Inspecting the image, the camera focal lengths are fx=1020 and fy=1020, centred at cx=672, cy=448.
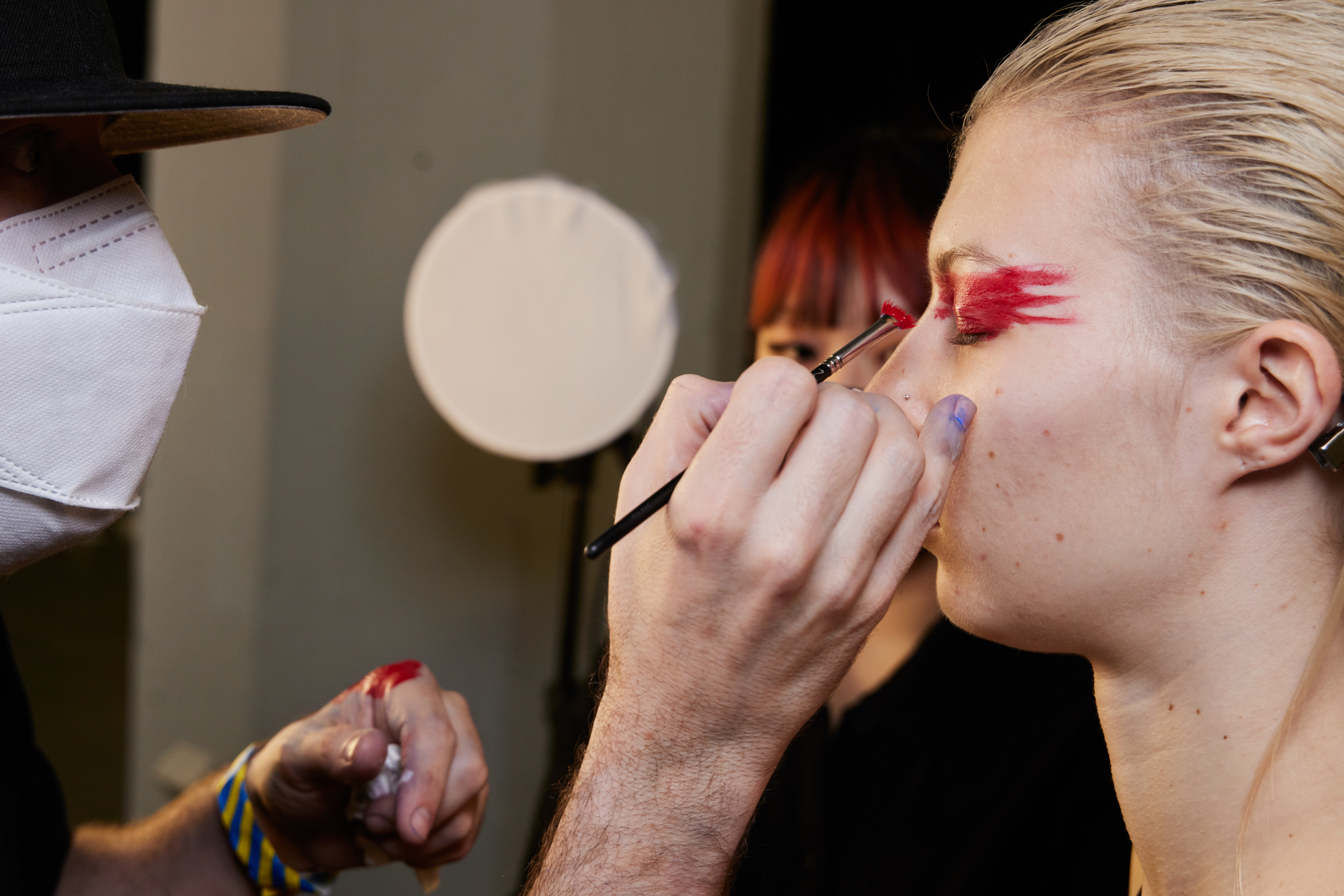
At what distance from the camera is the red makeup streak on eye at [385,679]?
A: 1117 millimetres

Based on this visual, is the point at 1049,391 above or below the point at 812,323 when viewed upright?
above

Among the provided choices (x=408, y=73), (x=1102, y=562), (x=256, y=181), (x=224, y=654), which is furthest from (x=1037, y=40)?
(x=224, y=654)

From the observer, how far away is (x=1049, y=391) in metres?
0.84

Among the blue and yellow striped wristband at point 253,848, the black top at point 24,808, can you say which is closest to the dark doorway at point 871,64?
the blue and yellow striped wristband at point 253,848

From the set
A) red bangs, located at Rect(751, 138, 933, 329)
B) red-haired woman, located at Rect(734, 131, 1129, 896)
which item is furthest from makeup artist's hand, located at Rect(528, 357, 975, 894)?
red bangs, located at Rect(751, 138, 933, 329)

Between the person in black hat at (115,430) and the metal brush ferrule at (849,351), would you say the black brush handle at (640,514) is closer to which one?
the metal brush ferrule at (849,351)

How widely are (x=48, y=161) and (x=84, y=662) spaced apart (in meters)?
2.00

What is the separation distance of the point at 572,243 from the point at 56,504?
1228 millimetres

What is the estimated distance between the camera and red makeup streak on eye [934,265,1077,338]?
850mm

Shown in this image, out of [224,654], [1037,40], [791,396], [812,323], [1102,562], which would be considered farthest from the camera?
[224,654]

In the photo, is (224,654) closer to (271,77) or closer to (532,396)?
(532,396)

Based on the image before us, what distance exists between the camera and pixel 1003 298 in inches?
34.2

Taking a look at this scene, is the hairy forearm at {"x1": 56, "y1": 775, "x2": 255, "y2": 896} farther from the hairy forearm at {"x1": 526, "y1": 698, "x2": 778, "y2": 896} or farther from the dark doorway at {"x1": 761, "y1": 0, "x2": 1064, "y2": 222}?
the dark doorway at {"x1": 761, "y1": 0, "x2": 1064, "y2": 222}

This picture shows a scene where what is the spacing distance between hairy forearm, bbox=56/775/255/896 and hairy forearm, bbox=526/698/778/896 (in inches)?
23.6
